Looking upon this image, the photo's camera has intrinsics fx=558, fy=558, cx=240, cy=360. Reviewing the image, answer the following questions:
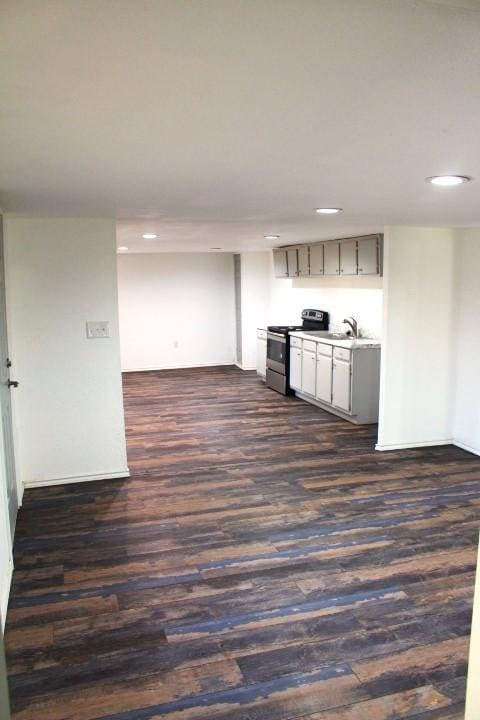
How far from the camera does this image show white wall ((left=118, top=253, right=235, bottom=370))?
9.72 m

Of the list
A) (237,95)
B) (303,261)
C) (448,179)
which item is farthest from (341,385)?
(237,95)

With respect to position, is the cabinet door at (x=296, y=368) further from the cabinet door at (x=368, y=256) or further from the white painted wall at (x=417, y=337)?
the white painted wall at (x=417, y=337)

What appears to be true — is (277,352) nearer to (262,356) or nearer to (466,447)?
(262,356)

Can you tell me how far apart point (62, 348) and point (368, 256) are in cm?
337

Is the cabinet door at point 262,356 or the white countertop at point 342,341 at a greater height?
the white countertop at point 342,341

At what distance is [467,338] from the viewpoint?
5.32 metres

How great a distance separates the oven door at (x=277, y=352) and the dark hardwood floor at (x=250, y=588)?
252cm

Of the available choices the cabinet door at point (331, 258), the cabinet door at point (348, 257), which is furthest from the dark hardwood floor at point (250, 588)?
the cabinet door at point (331, 258)

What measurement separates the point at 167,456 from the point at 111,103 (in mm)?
4193

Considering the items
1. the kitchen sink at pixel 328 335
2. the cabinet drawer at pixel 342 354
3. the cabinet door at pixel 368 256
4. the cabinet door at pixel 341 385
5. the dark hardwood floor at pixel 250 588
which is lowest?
the dark hardwood floor at pixel 250 588

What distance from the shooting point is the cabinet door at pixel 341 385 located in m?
6.21

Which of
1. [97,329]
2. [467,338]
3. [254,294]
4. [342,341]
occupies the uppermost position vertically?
[254,294]

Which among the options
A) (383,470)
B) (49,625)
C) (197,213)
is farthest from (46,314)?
(383,470)

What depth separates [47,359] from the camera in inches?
174
